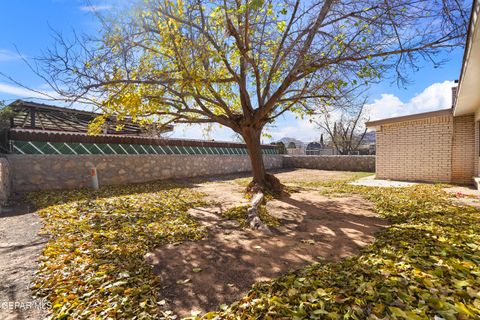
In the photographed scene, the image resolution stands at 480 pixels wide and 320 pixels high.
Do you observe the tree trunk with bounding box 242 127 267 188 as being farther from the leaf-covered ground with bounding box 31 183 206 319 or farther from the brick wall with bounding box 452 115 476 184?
the brick wall with bounding box 452 115 476 184

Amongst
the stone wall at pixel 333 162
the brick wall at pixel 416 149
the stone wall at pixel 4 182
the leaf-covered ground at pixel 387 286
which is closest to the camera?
the leaf-covered ground at pixel 387 286

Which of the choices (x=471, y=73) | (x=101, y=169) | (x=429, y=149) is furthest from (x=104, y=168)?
(x=429, y=149)

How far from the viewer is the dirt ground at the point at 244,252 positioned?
224 cm

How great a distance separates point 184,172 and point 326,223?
7.98 meters

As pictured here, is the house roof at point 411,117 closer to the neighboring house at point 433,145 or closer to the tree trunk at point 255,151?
the neighboring house at point 433,145

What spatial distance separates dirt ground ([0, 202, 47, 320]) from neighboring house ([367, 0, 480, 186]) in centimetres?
975

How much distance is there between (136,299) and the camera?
2051mm

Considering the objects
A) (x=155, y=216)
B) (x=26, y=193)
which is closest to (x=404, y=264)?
(x=155, y=216)

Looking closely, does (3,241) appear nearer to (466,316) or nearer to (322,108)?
(466,316)

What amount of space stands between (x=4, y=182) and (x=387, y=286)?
7756 mm

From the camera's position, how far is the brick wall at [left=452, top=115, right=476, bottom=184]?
27.1 feet

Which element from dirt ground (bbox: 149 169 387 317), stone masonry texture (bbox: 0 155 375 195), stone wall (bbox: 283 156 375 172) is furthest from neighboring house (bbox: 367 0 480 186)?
dirt ground (bbox: 149 169 387 317)

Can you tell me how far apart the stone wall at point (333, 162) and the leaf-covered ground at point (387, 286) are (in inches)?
498

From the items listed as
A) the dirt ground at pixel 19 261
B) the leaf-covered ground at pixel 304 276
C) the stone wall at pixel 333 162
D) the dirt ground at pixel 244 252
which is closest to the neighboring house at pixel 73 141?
the dirt ground at pixel 19 261
